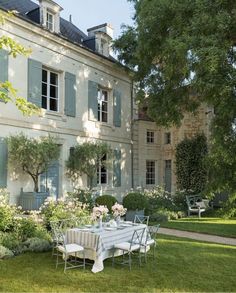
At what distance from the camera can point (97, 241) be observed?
23.6 ft

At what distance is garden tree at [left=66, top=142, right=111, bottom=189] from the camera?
48.9ft

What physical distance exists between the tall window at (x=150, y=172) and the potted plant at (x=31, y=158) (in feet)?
28.2

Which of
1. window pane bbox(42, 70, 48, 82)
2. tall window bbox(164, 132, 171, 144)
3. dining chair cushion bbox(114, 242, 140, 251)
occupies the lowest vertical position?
dining chair cushion bbox(114, 242, 140, 251)

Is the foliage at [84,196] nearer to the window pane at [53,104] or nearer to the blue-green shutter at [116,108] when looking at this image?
the window pane at [53,104]

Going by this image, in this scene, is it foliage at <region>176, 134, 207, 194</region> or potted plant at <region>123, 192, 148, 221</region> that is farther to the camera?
foliage at <region>176, 134, 207, 194</region>

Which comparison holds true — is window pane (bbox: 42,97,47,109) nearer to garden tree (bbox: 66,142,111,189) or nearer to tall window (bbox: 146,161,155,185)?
garden tree (bbox: 66,142,111,189)

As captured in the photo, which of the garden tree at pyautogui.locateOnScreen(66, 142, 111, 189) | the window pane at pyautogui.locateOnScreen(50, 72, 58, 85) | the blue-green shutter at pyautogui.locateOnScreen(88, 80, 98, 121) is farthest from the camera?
the blue-green shutter at pyautogui.locateOnScreen(88, 80, 98, 121)

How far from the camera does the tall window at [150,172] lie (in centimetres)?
2061

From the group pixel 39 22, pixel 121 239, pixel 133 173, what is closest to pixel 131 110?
pixel 133 173

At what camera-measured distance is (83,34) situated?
1917cm

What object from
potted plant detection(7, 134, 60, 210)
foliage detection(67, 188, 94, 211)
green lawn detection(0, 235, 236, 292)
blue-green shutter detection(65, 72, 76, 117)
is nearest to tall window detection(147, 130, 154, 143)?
blue-green shutter detection(65, 72, 76, 117)

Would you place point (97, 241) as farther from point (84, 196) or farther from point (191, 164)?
point (191, 164)

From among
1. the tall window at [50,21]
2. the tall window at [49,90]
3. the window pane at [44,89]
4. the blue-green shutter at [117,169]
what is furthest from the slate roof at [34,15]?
the blue-green shutter at [117,169]

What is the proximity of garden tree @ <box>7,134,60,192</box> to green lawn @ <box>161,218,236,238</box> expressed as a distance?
4.59 meters
